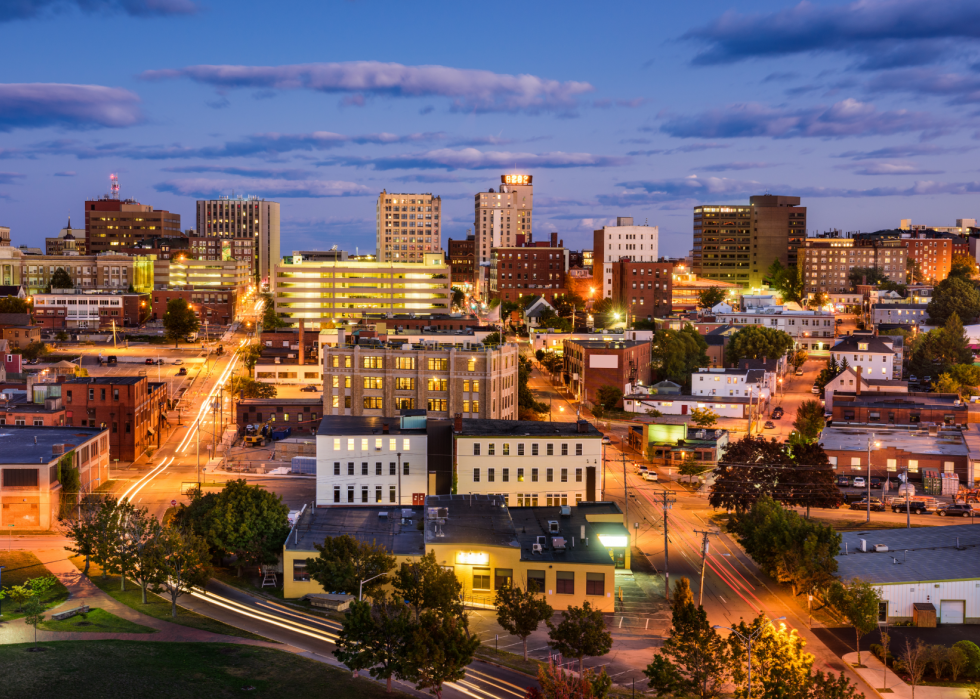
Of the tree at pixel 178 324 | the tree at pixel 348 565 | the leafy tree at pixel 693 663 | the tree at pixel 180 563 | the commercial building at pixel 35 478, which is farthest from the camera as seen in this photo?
the tree at pixel 178 324

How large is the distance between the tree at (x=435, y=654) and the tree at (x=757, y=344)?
104 meters

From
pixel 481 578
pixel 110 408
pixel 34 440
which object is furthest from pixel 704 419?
pixel 34 440

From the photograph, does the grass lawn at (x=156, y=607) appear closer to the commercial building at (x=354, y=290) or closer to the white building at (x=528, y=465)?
the white building at (x=528, y=465)

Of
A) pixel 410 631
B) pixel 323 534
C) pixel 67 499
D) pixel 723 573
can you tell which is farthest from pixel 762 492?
pixel 67 499

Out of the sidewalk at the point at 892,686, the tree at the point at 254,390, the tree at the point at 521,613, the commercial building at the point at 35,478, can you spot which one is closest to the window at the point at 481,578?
the tree at the point at 521,613

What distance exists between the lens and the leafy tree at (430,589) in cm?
4150

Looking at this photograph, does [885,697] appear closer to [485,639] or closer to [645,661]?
[645,661]

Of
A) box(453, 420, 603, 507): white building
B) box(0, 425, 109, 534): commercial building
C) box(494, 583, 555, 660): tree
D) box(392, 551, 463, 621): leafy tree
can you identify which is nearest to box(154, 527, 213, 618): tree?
box(392, 551, 463, 621): leafy tree

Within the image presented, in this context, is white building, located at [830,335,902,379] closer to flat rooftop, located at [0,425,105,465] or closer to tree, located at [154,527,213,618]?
flat rooftop, located at [0,425,105,465]

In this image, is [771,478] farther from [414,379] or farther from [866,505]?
[414,379]

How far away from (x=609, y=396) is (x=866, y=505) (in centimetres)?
4348

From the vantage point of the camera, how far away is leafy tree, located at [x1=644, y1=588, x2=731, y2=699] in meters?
36.7

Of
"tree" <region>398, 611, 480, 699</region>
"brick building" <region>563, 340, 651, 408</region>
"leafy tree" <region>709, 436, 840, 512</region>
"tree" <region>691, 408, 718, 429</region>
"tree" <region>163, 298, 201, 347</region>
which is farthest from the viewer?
"tree" <region>163, 298, 201, 347</region>

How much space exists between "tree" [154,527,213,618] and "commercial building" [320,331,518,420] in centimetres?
3990
